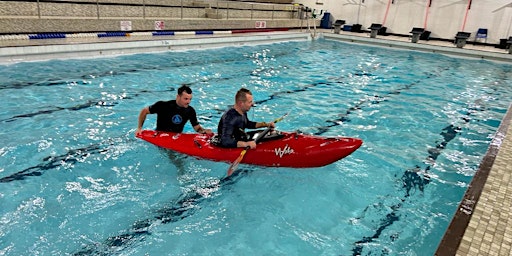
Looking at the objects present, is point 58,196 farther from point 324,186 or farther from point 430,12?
Result: point 430,12

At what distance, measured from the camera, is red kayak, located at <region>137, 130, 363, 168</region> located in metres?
3.79

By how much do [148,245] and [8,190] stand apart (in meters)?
1.57

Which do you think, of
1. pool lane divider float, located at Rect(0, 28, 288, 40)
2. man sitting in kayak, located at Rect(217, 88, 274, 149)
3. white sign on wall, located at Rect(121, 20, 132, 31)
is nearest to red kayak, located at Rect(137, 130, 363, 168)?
man sitting in kayak, located at Rect(217, 88, 274, 149)

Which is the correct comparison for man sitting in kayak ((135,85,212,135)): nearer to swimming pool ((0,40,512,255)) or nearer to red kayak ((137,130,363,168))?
red kayak ((137,130,363,168))

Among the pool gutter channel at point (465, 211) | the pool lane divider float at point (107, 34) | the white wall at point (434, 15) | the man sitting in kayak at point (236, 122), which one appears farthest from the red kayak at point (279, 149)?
the white wall at point (434, 15)

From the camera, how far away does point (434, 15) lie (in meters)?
17.7

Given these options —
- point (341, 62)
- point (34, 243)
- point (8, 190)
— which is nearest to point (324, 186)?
point (34, 243)

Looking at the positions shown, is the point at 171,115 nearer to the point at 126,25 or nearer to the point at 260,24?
the point at 126,25

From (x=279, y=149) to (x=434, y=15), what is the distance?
56.2 ft

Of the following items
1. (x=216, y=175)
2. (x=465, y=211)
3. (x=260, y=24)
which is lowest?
(x=216, y=175)

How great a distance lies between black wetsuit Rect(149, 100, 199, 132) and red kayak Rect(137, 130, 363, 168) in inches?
5.4

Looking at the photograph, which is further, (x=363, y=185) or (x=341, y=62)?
(x=341, y=62)

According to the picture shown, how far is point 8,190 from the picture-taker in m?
3.31

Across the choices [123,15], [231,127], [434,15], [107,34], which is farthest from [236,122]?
[434,15]
